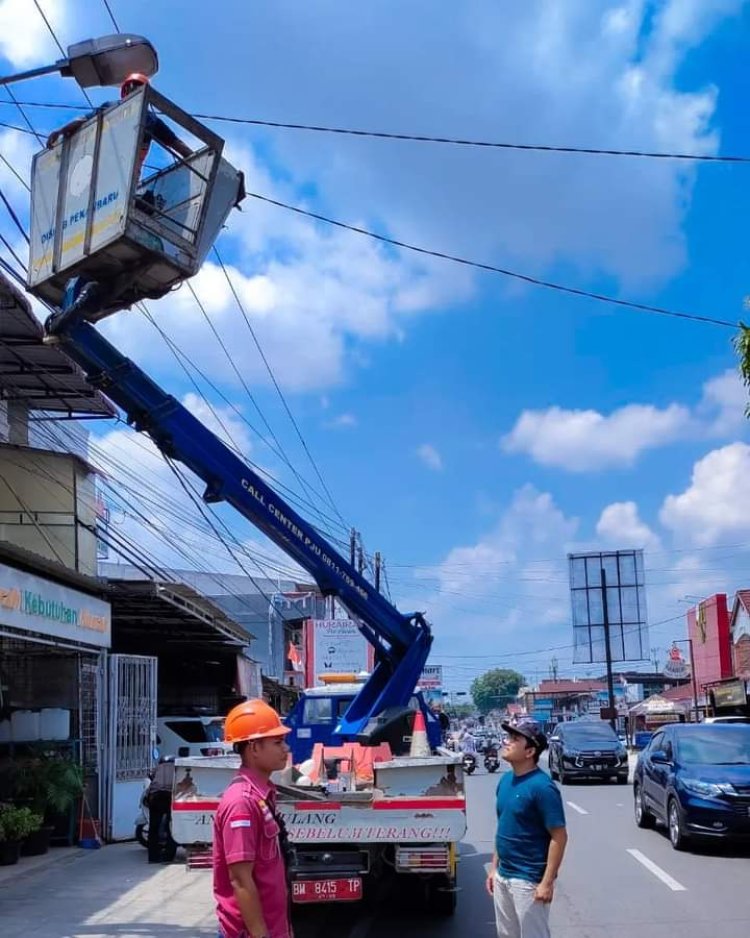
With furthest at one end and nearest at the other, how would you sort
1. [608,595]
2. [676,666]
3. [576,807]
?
[676,666] < [608,595] < [576,807]

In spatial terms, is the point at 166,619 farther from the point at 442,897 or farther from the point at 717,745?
the point at 442,897

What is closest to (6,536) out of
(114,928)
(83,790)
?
(83,790)

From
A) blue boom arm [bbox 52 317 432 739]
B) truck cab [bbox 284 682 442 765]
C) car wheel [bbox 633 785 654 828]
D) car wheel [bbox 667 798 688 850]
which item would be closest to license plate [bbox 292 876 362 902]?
blue boom arm [bbox 52 317 432 739]

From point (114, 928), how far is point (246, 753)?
575 centimetres

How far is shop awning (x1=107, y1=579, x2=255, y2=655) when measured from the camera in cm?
1616

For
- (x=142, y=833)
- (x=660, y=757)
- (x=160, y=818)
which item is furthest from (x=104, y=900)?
(x=660, y=757)

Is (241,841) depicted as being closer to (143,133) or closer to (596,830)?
(143,133)

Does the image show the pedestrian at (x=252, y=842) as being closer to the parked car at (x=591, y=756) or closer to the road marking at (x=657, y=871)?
the road marking at (x=657, y=871)

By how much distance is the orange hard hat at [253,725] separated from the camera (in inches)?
162

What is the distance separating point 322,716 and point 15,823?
3758 millimetres

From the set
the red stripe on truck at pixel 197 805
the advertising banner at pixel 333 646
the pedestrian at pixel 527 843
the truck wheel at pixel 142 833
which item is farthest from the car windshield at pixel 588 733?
the pedestrian at pixel 527 843

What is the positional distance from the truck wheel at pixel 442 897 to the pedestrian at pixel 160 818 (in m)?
4.41

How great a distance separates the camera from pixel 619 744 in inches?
1081

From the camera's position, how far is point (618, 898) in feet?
32.9
